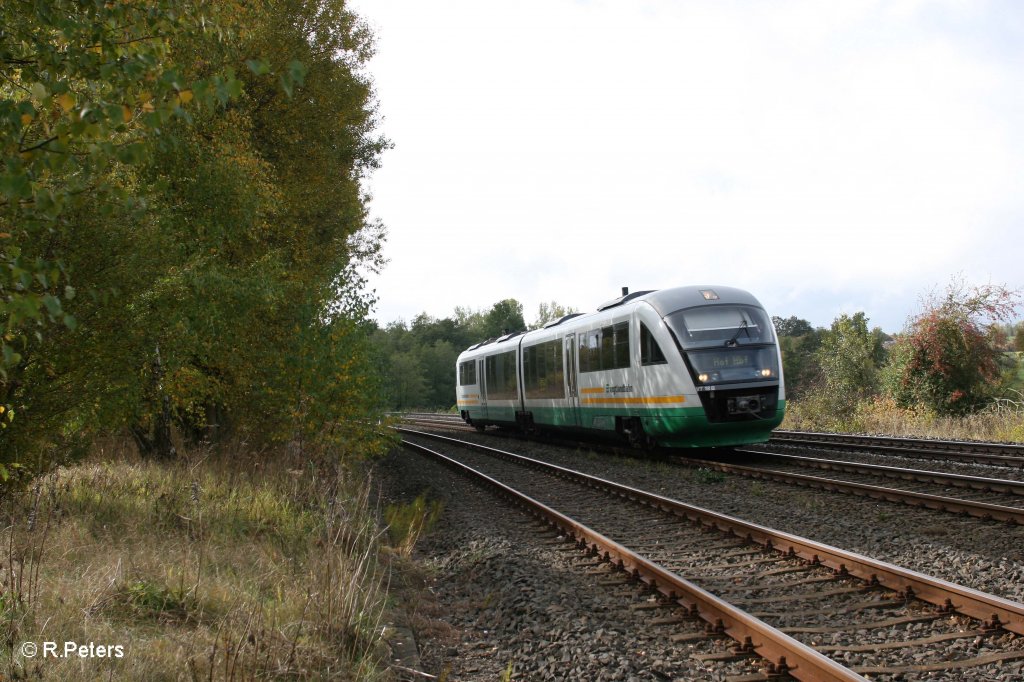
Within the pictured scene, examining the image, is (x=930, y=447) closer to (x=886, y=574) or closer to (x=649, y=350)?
(x=649, y=350)

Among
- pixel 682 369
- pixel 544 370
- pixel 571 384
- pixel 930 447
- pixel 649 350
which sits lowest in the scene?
pixel 930 447

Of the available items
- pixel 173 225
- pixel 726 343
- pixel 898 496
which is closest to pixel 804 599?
pixel 898 496

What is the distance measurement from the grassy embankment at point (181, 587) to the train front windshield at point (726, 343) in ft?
24.0

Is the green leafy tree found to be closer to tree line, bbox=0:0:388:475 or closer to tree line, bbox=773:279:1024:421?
tree line, bbox=773:279:1024:421

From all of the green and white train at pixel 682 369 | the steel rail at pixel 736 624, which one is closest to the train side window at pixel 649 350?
the green and white train at pixel 682 369

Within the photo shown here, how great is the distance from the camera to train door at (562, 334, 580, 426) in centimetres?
1844

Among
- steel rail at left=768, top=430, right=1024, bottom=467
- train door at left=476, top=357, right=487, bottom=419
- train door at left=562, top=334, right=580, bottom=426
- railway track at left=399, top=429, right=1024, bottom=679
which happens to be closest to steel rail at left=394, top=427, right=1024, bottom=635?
railway track at left=399, top=429, right=1024, bottom=679

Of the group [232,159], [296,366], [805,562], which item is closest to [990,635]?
[805,562]

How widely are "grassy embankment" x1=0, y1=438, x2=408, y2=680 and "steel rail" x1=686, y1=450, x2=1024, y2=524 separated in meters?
5.98

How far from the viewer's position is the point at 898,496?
9211 millimetres

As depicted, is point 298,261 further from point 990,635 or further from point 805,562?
point 990,635

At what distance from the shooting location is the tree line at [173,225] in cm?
322

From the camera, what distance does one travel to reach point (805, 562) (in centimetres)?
676

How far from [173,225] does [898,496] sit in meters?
9.22
